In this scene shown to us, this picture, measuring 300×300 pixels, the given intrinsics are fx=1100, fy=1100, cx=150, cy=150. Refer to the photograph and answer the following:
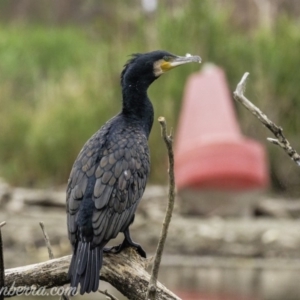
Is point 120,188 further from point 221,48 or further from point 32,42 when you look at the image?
point 32,42

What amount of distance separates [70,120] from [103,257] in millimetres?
11798

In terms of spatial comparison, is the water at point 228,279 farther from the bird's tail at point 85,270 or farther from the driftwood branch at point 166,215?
the driftwood branch at point 166,215

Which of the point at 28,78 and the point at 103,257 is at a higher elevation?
the point at 103,257

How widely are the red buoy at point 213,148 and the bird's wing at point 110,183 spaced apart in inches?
312

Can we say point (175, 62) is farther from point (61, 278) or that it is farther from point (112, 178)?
point (61, 278)

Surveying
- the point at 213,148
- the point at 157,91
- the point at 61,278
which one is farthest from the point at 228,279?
the point at 157,91

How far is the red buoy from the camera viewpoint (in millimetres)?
13680

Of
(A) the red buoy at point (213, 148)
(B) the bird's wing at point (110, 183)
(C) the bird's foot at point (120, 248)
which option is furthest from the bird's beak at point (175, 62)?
(A) the red buoy at point (213, 148)

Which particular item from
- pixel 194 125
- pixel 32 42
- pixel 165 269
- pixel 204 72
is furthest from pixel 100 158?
pixel 32 42

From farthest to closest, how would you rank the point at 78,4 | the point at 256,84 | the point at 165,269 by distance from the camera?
the point at 78,4, the point at 256,84, the point at 165,269

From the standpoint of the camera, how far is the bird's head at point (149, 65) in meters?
6.03

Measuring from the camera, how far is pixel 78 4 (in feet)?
128

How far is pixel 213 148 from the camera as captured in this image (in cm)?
1383

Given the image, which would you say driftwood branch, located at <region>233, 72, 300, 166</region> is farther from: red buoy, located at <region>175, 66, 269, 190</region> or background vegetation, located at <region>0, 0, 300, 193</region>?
background vegetation, located at <region>0, 0, 300, 193</region>
